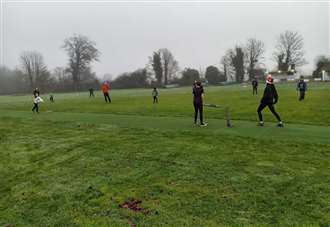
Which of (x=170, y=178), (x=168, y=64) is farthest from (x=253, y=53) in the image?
(x=170, y=178)

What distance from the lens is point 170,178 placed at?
23.1ft

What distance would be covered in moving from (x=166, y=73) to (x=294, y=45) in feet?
129

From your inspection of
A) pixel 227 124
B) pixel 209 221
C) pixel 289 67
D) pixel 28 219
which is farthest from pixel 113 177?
pixel 289 67

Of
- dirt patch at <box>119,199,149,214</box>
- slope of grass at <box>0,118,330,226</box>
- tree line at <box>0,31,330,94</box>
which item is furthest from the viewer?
tree line at <box>0,31,330,94</box>

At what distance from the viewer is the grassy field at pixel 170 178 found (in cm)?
543

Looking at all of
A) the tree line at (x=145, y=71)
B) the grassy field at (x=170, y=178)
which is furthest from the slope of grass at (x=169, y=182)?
the tree line at (x=145, y=71)

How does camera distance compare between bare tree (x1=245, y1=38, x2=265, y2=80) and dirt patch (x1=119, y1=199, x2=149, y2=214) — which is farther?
bare tree (x1=245, y1=38, x2=265, y2=80)

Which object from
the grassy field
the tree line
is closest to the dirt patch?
the grassy field

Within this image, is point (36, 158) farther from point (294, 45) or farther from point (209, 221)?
point (294, 45)

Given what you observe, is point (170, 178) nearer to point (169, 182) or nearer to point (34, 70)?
point (169, 182)

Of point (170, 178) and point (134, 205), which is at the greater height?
point (170, 178)

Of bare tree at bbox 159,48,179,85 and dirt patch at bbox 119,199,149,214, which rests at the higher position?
bare tree at bbox 159,48,179,85

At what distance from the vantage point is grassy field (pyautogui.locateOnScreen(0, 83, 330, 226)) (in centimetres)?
543

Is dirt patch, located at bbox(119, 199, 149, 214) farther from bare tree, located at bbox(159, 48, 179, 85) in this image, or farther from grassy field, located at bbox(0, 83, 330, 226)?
bare tree, located at bbox(159, 48, 179, 85)
